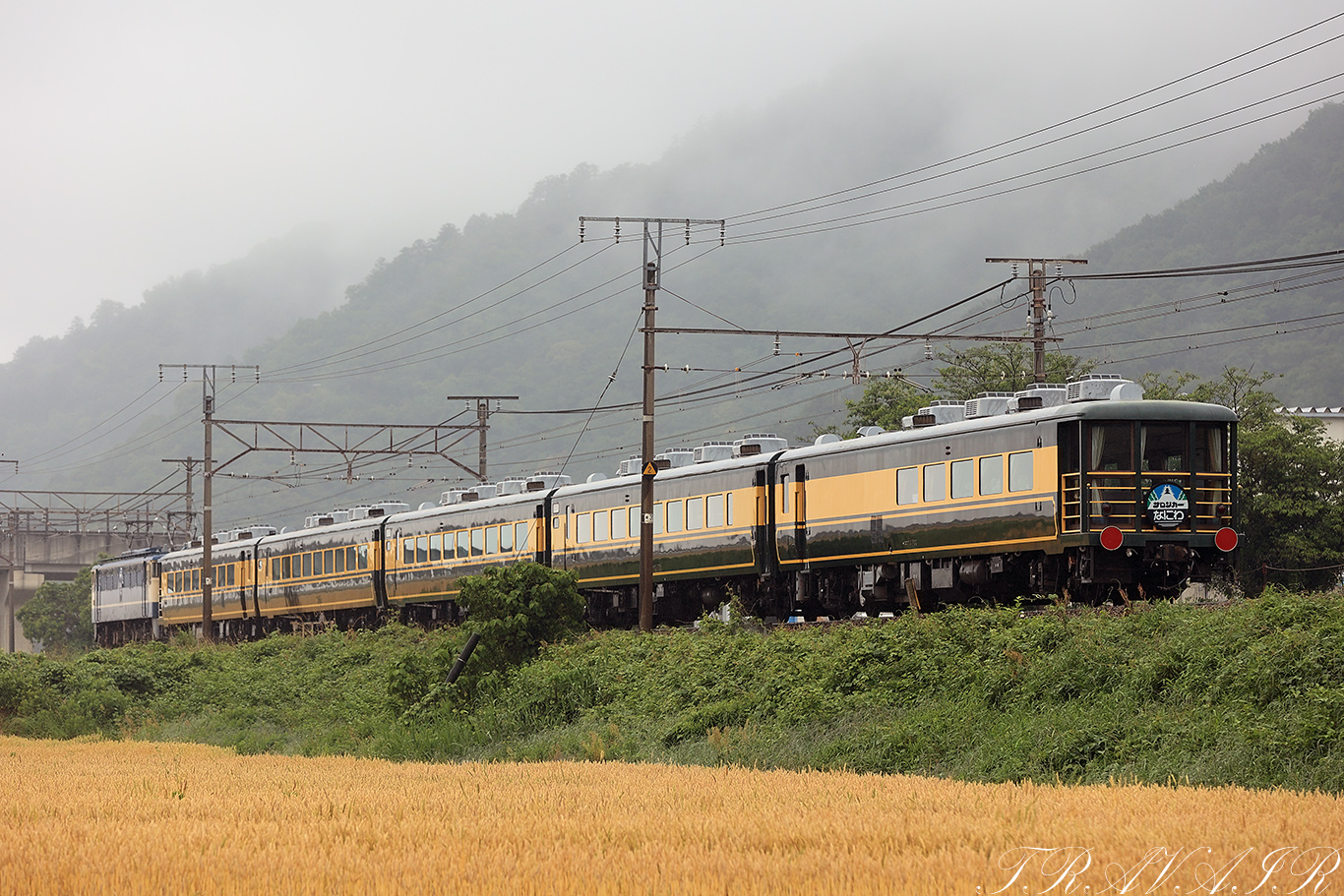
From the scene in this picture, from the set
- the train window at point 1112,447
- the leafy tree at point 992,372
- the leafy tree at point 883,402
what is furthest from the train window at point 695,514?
the leafy tree at point 992,372

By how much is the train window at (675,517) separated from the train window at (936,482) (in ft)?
27.9

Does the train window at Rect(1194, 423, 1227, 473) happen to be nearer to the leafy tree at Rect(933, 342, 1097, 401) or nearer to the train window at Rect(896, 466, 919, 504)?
the train window at Rect(896, 466, 919, 504)

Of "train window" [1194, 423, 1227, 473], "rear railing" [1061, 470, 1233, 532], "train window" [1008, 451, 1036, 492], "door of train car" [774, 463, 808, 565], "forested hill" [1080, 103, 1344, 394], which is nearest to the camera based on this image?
"rear railing" [1061, 470, 1233, 532]

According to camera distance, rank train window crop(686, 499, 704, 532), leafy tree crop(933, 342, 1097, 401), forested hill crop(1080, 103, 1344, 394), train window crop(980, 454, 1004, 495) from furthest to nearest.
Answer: forested hill crop(1080, 103, 1344, 394)
leafy tree crop(933, 342, 1097, 401)
train window crop(686, 499, 704, 532)
train window crop(980, 454, 1004, 495)

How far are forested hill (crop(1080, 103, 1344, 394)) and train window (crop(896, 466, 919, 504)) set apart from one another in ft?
289

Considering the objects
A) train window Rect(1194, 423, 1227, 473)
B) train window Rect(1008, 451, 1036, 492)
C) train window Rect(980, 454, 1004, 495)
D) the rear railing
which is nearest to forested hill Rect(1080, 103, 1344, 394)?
train window Rect(1194, 423, 1227, 473)

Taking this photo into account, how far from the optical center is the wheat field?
7.84 metres

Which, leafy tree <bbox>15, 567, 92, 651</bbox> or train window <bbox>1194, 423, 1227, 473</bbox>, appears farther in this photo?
leafy tree <bbox>15, 567, 92, 651</bbox>

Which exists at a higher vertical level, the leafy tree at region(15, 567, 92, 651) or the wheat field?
the wheat field

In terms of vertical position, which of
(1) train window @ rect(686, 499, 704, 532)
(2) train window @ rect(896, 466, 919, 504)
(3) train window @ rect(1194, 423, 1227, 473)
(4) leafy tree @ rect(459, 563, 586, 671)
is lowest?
(4) leafy tree @ rect(459, 563, 586, 671)

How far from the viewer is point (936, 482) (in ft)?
87.1

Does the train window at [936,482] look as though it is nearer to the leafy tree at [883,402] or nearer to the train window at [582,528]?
the train window at [582,528]

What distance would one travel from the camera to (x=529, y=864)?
8492mm

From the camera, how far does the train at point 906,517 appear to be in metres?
24.2
